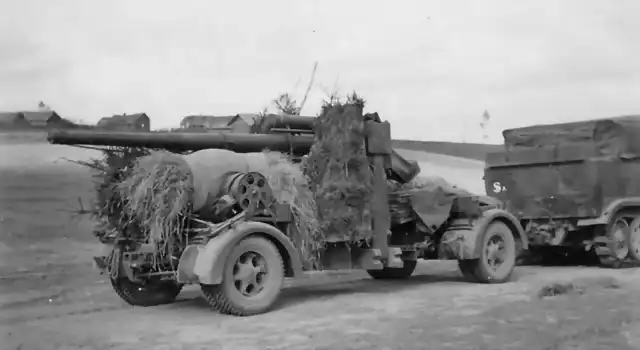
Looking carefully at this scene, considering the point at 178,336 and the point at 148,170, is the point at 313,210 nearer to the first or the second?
the point at 148,170

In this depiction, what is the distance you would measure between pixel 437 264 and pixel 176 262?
782 cm

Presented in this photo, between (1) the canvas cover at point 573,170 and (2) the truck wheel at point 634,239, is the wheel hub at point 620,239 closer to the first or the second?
(2) the truck wheel at point 634,239

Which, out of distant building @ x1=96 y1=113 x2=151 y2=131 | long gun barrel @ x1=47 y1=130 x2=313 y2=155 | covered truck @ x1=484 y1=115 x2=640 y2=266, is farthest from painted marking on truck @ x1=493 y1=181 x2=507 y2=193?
distant building @ x1=96 y1=113 x2=151 y2=131

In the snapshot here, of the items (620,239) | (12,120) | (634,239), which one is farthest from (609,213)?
(12,120)

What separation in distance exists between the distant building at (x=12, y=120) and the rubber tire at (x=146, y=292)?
14.3ft

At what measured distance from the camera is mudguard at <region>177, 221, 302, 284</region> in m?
8.30

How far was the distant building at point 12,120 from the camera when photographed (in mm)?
5543

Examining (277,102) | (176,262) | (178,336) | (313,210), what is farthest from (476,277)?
(178,336)

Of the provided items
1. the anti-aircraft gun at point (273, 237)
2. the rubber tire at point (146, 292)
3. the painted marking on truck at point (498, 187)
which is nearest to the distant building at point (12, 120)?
the anti-aircraft gun at point (273, 237)

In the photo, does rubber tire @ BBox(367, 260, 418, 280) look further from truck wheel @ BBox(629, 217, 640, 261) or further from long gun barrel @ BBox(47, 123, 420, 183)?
truck wheel @ BBox(629, 217, 640, 261)

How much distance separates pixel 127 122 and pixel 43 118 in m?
2.34

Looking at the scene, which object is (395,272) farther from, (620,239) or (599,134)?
(599,134)

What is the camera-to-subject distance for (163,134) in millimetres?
9164

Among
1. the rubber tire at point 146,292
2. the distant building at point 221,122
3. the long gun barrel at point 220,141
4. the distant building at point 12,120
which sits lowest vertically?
the rubber tire at point 146,292
